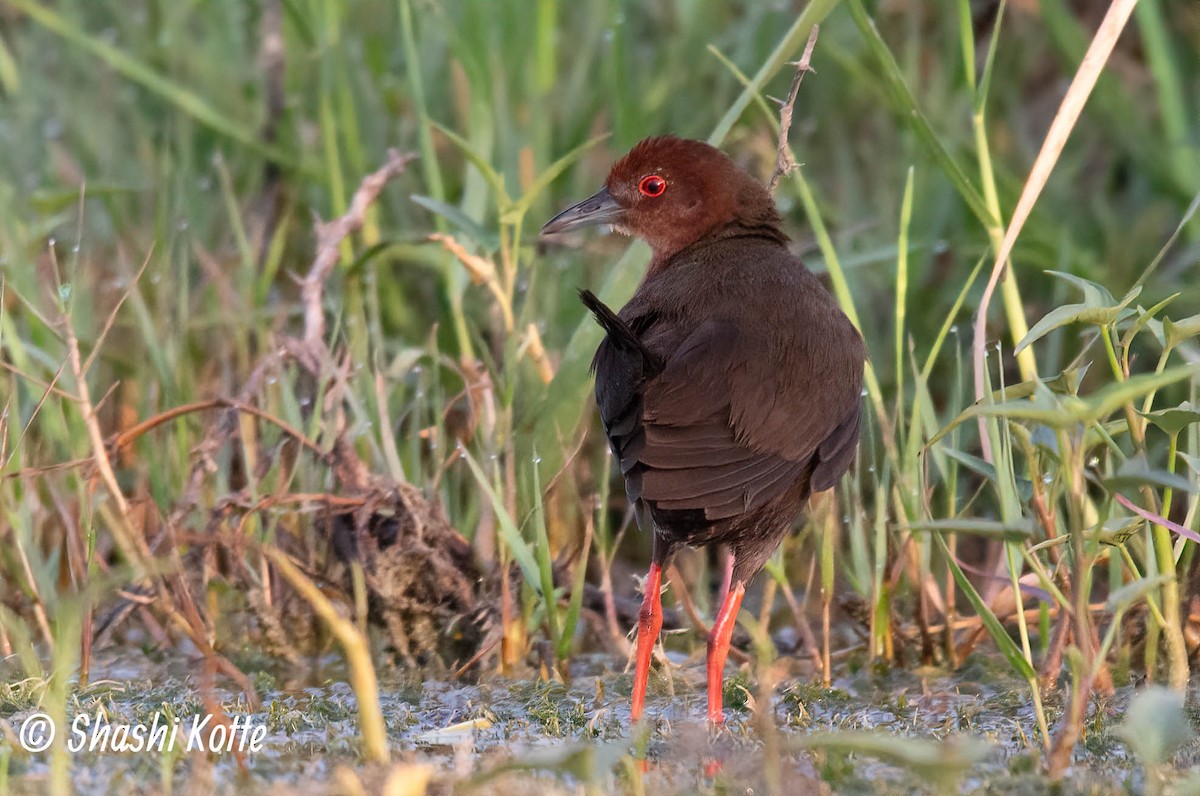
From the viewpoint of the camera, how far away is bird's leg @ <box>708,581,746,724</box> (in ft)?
10.1

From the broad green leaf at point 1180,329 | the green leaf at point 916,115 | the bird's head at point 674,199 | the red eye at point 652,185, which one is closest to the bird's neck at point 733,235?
the bird's head at point 674,199

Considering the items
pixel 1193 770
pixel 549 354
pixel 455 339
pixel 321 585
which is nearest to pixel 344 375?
pixel 321 585

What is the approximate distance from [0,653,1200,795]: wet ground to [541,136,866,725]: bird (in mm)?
188

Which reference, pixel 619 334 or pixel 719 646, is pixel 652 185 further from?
pixel 719 646

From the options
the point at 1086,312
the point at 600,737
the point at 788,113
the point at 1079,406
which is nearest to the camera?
the point at 1079,406

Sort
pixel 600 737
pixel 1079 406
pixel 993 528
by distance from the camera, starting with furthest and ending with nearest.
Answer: pixel 600 737
pixel 993 528
pixel 1079 406

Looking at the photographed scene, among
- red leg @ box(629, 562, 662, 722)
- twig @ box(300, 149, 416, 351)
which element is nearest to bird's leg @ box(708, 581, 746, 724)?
red leg @ box(629, 562, 662, 722)

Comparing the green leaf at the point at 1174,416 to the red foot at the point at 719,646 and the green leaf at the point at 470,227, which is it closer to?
the red foot at the point at 719,646

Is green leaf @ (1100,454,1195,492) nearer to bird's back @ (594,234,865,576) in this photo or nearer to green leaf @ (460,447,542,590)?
bird's back @ (594,234,865,576)

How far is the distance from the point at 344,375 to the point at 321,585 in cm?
50

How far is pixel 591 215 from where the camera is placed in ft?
12.7

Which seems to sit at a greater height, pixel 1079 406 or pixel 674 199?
pixel 674 199

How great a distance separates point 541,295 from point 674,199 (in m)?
0.97

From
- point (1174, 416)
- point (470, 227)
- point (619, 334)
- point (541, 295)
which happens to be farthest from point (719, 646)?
point (541, 295)
